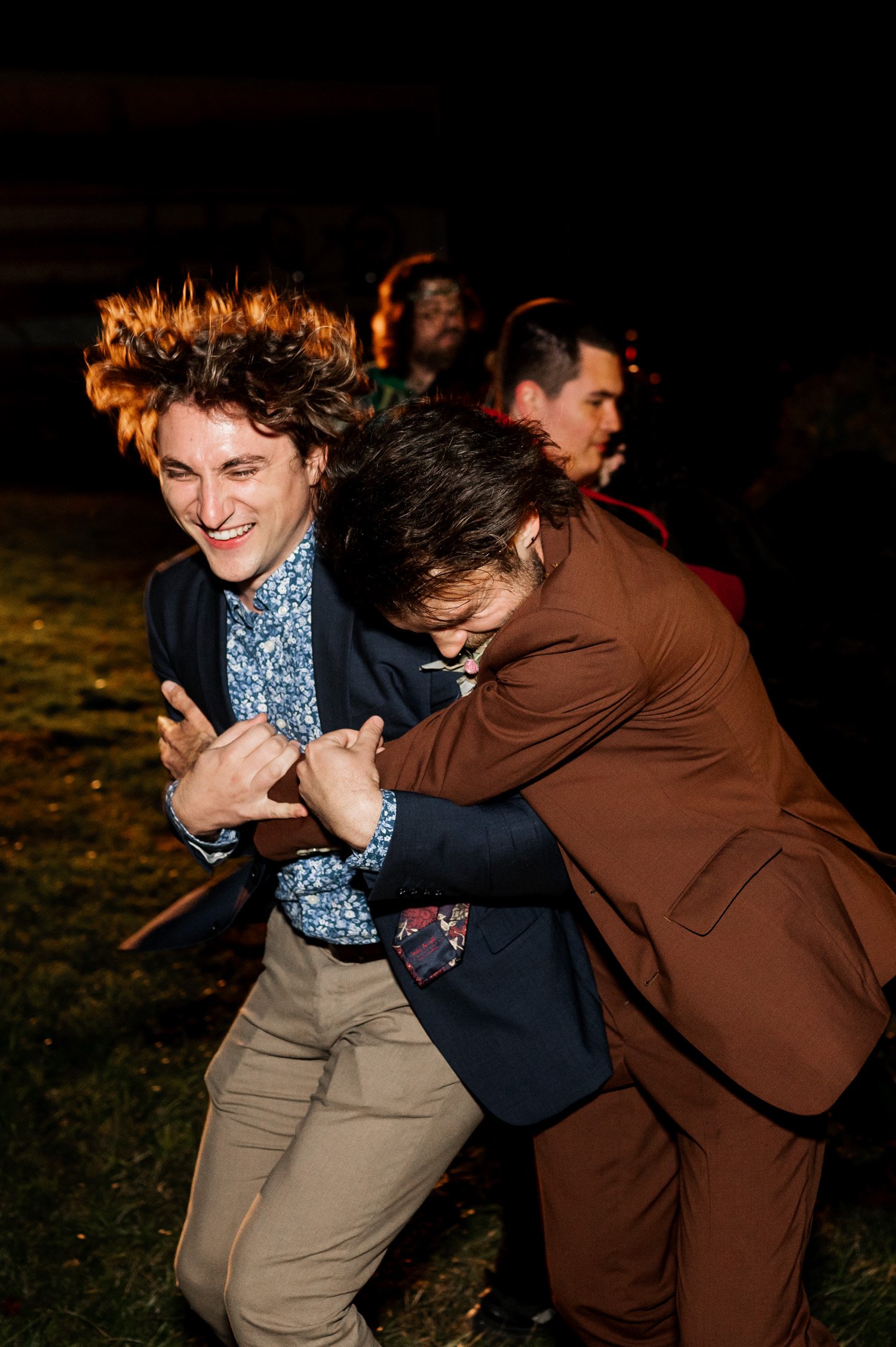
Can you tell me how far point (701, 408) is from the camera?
22.7 ft

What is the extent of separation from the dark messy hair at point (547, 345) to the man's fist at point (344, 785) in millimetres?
1644

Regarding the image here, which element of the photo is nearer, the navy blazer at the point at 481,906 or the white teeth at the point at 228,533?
the navy blazer at the point at 481,906

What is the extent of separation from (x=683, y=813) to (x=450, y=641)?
48cm

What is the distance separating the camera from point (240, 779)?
237 cm

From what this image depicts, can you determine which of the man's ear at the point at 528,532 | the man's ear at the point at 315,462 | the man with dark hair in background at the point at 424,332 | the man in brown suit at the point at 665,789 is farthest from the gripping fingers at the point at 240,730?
the man with dark hair in background at the point at 424,332

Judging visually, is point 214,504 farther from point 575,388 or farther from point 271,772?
point 575,388

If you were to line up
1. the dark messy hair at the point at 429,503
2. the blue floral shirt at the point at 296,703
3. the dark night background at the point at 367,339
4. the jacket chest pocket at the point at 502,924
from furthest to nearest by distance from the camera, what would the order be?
the dark night background at the point at 367,339 → the blue floral shirt at the point at 296,703 → the jacket chest pocket at the point at 502,924 → the dark messy hair at the point at 429,503

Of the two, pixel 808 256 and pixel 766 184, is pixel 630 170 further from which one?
pixel 808 256

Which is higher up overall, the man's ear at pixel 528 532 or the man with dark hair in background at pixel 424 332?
the man with dark hair in background at pixel 424 332

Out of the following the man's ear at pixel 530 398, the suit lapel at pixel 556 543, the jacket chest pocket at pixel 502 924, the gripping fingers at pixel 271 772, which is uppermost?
the man's ear at pixel 530 398

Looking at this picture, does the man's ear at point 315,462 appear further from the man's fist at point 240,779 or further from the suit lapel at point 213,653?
the man's fist at point 240,779

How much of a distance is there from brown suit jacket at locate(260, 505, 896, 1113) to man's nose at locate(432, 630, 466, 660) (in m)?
0.12

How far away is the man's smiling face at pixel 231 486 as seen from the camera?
241 cm

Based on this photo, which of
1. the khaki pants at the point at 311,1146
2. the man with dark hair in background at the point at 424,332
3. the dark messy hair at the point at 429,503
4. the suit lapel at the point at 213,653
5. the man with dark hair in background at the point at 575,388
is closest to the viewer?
the dark messy hair at the point at 429,503
